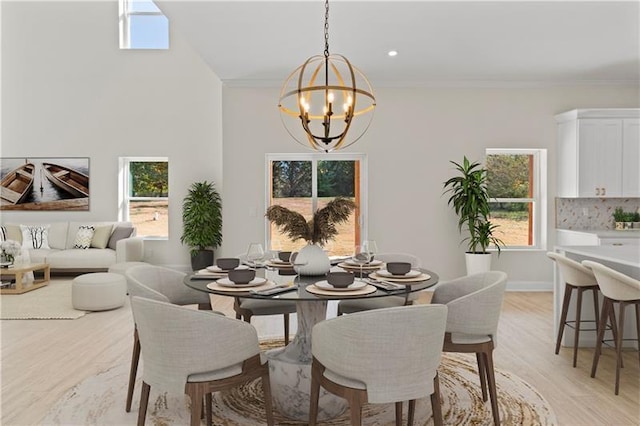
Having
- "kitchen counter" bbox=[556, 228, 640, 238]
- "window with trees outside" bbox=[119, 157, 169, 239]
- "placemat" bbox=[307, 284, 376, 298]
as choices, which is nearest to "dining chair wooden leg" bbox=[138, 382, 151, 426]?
"placemat" bbox=[307, 284, 376, 298]

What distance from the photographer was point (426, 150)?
20.5 ft

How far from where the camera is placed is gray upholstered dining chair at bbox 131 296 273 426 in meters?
2.10

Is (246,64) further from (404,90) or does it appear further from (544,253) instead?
(544,253)

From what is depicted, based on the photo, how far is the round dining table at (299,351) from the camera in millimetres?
2412

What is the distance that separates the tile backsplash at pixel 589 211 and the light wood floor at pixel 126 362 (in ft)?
5.20

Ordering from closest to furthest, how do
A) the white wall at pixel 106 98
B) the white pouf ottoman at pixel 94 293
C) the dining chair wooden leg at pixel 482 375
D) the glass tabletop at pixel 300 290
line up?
1. the glass tabletop at pixel 300 290
2. the dining chair wooden leg at pixel 482 375
3. the white pouf ottoman at pixel 94 293
4. the white wall at pixel 106 98

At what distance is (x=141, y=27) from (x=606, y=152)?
286 inches

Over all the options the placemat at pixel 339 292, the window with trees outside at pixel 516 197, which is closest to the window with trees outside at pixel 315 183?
the window with trees outside at pixel 516 197

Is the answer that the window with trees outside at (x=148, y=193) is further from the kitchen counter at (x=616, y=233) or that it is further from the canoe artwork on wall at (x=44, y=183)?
the kitchen counter at (x=616, y=233)

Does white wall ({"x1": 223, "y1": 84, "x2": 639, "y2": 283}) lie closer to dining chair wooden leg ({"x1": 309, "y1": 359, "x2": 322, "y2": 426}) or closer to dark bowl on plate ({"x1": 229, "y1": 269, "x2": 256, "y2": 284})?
dark bowl on plate ({"x1": 229, "y1": 269, "x2": 256, "y2": 284})

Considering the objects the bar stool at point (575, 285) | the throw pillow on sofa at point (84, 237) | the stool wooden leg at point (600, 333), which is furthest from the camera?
the throw pillow on sofa at point (84, 237)

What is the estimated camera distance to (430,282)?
2.62 m

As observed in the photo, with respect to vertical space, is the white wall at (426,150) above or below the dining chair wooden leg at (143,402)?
above

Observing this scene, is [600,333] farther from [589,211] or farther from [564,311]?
[589,211]
